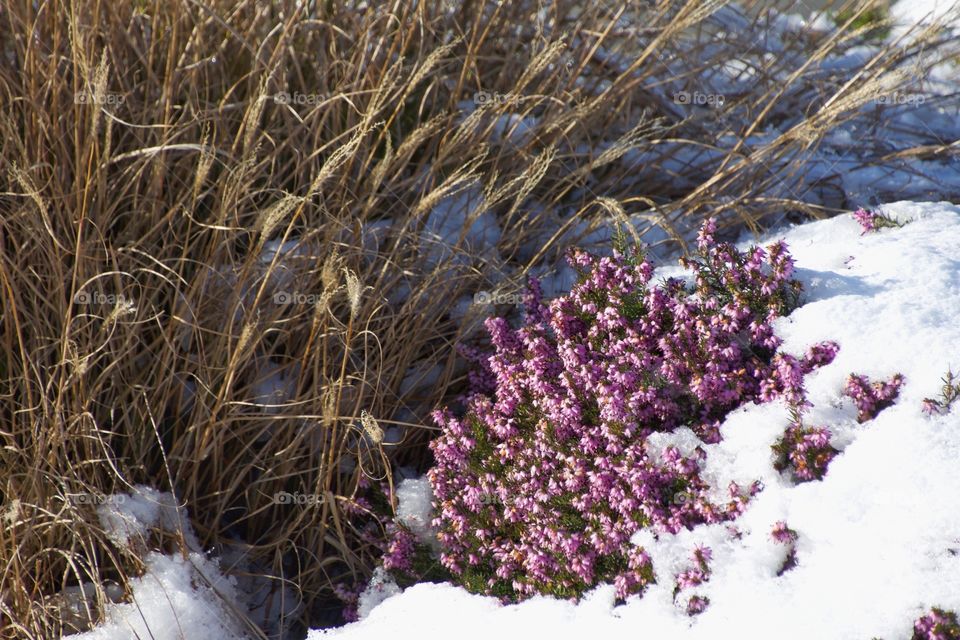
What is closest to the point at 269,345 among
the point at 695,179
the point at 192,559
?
the point at 192,559

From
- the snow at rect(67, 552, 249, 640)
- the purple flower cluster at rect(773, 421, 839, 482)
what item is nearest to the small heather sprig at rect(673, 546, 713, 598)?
the purple flower cluster at rect(773, 421, 839, 482)

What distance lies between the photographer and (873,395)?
2.34 metres

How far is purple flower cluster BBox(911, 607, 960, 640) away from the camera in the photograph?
6.23ft

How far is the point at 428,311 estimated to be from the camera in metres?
3.11

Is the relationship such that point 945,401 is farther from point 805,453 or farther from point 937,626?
point 937,626

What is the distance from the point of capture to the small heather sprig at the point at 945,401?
2236 millimetres

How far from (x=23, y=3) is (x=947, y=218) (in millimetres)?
3269

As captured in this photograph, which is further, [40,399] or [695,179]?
[695,179]

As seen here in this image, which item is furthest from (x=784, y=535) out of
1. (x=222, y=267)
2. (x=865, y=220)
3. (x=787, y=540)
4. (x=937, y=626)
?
(x=222, y=267)

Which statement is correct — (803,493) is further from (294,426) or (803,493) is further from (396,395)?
(294,426)

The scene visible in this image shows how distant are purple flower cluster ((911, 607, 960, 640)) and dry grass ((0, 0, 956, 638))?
1330 mm

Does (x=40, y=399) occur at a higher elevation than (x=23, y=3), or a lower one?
lower

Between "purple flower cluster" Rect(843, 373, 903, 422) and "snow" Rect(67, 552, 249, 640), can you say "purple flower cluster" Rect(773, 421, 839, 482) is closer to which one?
"purple flower cluster" Rect(843, 373, 903, 422)

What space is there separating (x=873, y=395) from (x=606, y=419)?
72 centimetres
